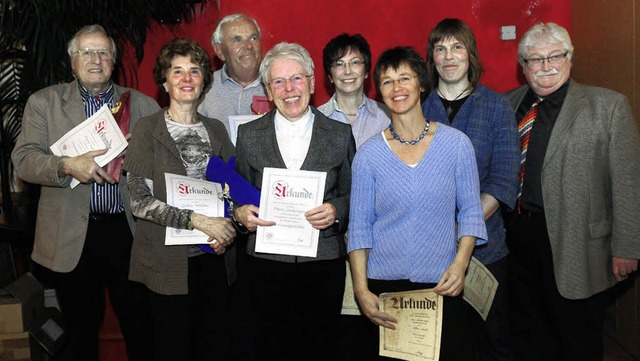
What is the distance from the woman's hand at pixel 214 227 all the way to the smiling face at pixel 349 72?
941mm

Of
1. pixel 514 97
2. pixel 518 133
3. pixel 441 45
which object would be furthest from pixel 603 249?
pixel 441 45

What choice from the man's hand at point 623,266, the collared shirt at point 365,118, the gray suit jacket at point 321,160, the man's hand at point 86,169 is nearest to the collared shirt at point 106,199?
the man's hand at point 86,169

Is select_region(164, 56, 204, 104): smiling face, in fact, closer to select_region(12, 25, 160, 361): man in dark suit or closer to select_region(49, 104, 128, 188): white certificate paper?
select_region(49, 104, 128, 188): white certificate paper

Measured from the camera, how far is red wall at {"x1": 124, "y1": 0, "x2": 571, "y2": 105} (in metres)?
4.42

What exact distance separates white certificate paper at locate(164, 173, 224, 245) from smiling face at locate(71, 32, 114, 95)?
85 centimetres

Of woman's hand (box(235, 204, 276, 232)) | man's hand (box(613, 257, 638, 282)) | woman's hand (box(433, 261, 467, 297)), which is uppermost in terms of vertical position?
woman's hand (box(235, 204, 276, 232))

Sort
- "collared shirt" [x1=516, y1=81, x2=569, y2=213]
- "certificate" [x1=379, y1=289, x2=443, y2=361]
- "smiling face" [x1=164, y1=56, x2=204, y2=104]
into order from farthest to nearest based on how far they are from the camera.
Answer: "collared shirt" [x1=516, y1=81, x2=569, y2=213]
"smiling face" [x1=164, y1=56, x2=204, y2=104]
"certificate" [x1=379, y1=289, x2=443, y2=361]

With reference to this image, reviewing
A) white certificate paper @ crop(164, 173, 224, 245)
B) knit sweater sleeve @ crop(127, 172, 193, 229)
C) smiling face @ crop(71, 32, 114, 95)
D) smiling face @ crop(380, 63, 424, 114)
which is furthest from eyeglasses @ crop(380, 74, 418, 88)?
smiling face @ crop(71, 32, 114, 95)

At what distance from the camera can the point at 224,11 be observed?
443cm

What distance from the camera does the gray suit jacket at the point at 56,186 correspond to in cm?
335

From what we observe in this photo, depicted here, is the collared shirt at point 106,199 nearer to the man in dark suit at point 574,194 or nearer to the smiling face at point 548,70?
the man in dark suit at point 574,194

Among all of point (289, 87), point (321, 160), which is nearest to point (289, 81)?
point (289, 87)

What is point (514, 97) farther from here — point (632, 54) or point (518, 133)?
point (632, 54)

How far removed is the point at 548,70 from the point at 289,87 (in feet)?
4.08
